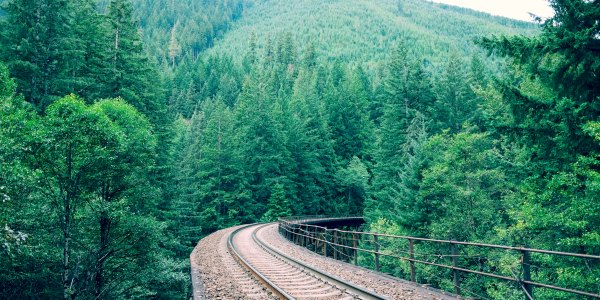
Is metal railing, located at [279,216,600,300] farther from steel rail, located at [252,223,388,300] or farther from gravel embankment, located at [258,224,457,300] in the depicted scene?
steel rail, located at [252,223,388,300]

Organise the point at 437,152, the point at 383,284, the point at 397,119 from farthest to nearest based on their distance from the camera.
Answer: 1. the point at 397,119
2. the point at 437,152
3. the point at 383,284

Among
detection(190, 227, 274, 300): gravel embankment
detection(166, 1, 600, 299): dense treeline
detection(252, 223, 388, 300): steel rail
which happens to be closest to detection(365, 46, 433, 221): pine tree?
detection(166, 1, 600, 299): dense treeline

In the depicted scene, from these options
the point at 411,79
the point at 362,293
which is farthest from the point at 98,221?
the point at 411,79

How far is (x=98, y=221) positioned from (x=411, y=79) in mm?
38393

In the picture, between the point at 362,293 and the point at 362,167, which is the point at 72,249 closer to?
the point at 362,293

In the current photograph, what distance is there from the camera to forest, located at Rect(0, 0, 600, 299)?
39.5 ft

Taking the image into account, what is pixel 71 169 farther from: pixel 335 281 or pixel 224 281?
pixel 335 281

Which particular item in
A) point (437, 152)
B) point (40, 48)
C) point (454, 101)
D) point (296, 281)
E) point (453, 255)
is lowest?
point (296, 281)

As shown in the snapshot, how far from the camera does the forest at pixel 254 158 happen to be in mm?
12055

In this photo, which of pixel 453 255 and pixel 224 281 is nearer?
pixel 453 255

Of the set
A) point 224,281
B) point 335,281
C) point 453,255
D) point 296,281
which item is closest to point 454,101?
point 296,281

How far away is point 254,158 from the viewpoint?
166 ft

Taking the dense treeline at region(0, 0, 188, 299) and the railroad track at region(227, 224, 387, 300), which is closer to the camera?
the railroad track at region(227, 224, 387, 300)

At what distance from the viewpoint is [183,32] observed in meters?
178
